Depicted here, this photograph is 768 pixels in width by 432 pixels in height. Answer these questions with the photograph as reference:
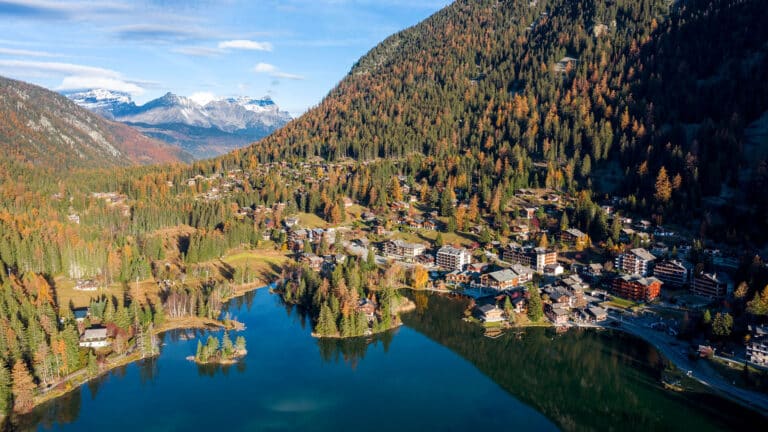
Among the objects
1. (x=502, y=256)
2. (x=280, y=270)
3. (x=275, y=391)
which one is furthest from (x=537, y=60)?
(x=275, y=391)

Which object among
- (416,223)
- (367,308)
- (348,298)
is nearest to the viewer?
(348,298)

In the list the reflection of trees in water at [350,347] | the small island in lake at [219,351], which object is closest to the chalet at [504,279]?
the reflection of trees in water at [350,347]

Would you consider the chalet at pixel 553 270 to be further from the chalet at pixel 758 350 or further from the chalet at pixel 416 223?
the chalet at pixel 758 350

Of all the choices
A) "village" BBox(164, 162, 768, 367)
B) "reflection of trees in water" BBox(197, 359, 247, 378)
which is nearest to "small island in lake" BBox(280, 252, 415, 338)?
"village" BBox(164, 162, 768, 367)

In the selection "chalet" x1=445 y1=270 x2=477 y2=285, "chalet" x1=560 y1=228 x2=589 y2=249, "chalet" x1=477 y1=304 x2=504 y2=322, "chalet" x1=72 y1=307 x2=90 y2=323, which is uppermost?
"chalet" x1=560 y1=228 x2=589 y2=249

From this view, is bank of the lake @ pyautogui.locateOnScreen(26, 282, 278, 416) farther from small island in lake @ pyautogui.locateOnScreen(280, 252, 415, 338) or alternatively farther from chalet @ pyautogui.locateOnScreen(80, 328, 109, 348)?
small island in lake @ pyautogui.locateOnScreen(280, 252, 415, 338)

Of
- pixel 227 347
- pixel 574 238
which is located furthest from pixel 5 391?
pixel 574 238

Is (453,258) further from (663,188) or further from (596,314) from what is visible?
(663,188)
